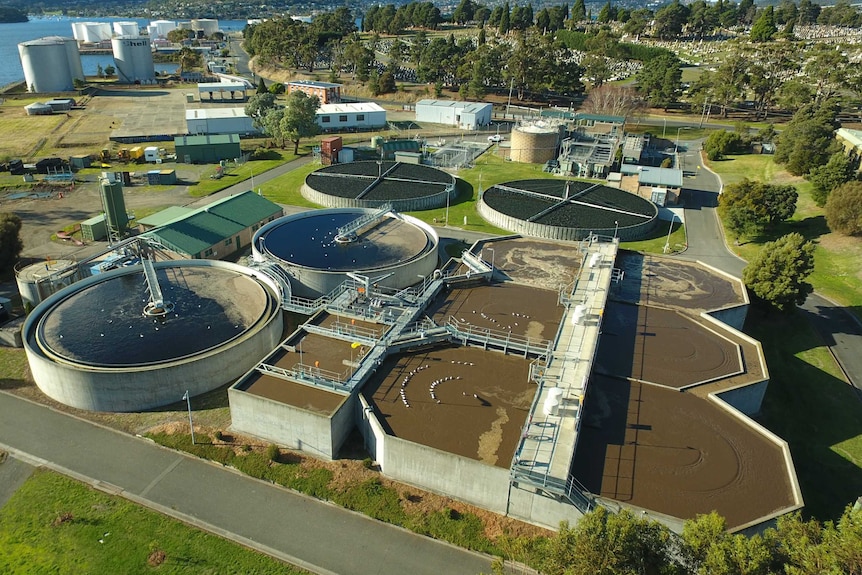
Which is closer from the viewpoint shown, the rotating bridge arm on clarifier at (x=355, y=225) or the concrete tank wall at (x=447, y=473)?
the concrete tank wall at (x=447, y=473)

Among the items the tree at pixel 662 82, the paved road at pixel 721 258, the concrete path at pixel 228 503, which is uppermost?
the tree at pixel 662 82

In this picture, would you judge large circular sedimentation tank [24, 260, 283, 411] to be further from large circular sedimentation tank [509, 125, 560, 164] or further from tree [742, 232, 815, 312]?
large circular sedimentation tank [509, 125, 560, 164]

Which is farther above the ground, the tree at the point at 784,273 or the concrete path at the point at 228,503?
the tree at the point at 784,273

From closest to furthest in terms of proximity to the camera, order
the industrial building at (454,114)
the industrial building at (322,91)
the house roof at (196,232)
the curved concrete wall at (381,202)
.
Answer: the house roof at (196,232) → the curved concrete wall at (381,202) → the industrial building at (454,114) → the industrial building at (322,91)

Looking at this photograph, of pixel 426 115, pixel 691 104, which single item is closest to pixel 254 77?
pixel 426 115

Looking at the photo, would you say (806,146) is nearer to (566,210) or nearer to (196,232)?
(566,210)

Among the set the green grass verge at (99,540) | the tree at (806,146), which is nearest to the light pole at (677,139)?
the tree at (806,146)

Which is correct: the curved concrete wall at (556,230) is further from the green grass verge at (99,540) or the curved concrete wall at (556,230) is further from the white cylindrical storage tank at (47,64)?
the white cylindrical storage tank at (47,64)
